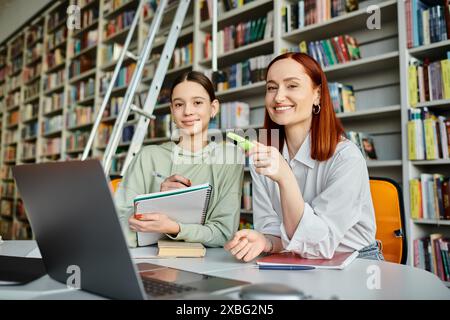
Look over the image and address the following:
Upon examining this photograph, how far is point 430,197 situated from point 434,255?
310 mm

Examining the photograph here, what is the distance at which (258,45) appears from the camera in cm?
290

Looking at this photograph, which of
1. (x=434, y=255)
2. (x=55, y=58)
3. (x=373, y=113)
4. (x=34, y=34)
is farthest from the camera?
(x=34, y=34)

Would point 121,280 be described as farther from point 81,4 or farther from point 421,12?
point 81,4

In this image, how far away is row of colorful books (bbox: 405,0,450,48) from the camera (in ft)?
6.73

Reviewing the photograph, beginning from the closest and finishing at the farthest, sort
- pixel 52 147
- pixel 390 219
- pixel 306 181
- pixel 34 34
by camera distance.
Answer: pixel 306 181, pixel 390 219, pixel 52 147, pixel 34 34

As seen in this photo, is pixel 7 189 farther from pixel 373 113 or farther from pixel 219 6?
pixel 373 113

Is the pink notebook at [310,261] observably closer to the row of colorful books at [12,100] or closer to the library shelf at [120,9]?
the library shelf at [120,9]

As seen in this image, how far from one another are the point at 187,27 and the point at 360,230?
3.10 metres

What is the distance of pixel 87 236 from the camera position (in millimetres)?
575

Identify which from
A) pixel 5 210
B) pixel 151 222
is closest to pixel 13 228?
pixel 5 210

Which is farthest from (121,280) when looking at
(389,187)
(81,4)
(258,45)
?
(81,4)

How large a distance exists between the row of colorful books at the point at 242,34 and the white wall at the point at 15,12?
3.44 metres

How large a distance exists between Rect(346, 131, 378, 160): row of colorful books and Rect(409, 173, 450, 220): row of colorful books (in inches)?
14.5
